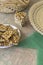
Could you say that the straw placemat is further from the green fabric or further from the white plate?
the white plate

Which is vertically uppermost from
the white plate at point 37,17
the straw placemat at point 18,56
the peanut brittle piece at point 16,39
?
the white plate at point 37,17

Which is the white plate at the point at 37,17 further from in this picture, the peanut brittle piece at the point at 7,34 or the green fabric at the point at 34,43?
the peanut brittle piece at the point at 7,34

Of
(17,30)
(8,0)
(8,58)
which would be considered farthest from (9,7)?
(8,58)

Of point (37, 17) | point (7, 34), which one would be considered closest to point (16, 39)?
point (7, 34)

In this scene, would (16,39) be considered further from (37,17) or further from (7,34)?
(37,17)

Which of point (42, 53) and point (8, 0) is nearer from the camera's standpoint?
point (42, 53)

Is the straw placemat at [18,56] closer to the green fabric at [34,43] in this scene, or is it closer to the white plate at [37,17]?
the green fabric at [34,43]

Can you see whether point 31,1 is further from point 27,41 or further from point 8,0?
point 27,41

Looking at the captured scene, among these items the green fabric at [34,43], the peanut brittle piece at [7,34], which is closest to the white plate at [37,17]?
the green fabric at [34,43]

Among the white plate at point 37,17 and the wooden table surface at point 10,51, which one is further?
the white plate at point 37,17

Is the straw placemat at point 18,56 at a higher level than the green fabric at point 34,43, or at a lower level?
lower
